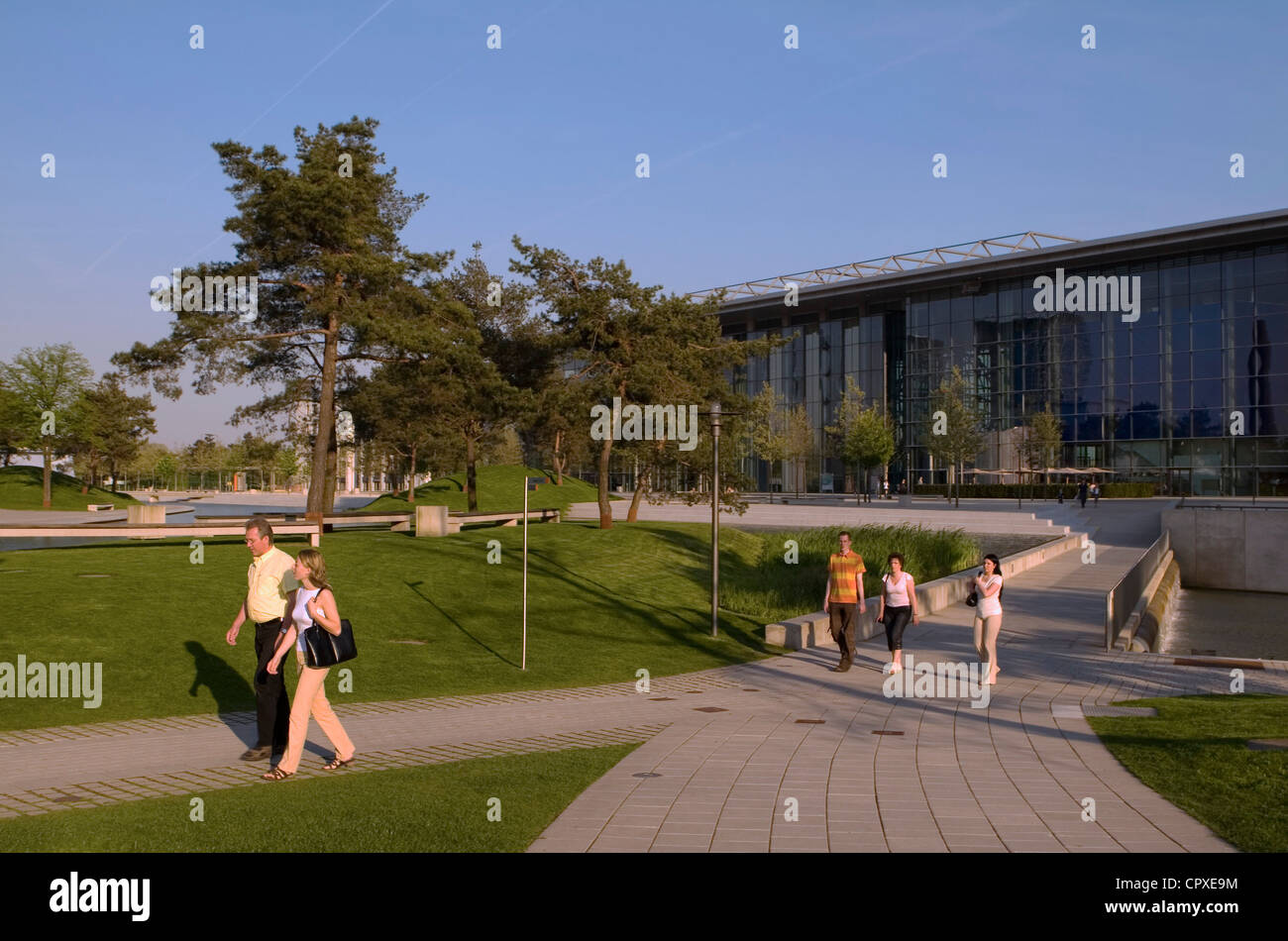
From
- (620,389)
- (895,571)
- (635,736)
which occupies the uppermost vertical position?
(620,389)

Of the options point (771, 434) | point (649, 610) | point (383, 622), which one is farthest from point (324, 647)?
point (771, 434)

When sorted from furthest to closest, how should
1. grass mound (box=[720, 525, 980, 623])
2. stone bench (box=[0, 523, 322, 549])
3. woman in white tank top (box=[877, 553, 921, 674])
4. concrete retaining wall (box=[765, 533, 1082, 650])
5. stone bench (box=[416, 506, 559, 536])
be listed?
stone bench (box=[416, 506, 559, 536]) < grass mound (box=[720, 525, 980, 623]) < stone bench (box=[0, 523, 322, 549]) < concrete retaining wall (box=[765, 533, 1082, 650]) < woman in white tank top (box=[877, 553, 921, 674])

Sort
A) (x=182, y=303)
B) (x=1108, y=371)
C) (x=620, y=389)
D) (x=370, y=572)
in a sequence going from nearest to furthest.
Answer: (x=370, y=572)
(x=182, y=303)
(x=620, y=389)
(x=1108, y=371)

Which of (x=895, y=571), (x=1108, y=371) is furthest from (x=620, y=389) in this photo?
(x=1108, y=371)

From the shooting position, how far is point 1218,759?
858 cm

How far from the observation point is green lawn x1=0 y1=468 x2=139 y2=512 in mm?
57719

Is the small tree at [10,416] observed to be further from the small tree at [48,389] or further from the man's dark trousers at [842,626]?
the man's dark trousers at [842,626]

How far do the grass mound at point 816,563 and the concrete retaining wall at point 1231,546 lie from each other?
10.5m

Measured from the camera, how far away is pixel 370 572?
20.8 meters

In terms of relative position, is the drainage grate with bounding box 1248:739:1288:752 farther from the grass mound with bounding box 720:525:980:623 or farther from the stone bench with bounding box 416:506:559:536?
the stone bench with bounding box 416:506:559:536

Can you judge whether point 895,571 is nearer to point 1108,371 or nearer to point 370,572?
point 370,572

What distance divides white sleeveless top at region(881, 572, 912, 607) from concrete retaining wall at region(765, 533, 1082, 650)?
5.51ft

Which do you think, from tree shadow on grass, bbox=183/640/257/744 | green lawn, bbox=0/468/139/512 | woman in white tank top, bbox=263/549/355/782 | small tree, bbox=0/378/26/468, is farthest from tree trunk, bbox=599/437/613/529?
small tree, bbox=0/378/26/468
